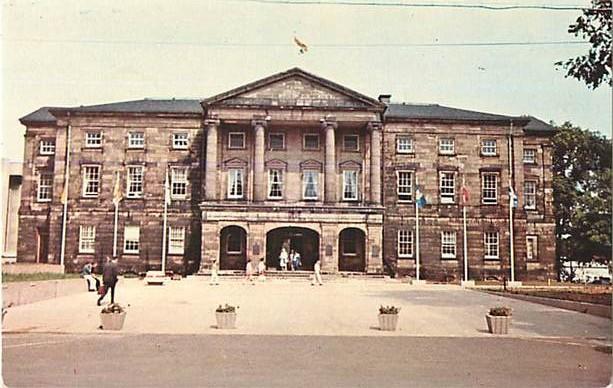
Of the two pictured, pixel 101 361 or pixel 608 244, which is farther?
pixel 608 244

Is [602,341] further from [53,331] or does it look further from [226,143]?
[226,143]

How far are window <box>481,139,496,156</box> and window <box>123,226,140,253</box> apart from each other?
6.50m

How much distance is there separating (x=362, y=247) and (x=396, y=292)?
9.73 meters

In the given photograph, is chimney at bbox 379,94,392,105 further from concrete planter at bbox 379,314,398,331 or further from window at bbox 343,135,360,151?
window at bbox 343,135,360,151

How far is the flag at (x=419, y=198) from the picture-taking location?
42.6ft

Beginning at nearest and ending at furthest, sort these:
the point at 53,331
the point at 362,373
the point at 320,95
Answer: the point at 362,373
the point at 53,331
the point at 320,95

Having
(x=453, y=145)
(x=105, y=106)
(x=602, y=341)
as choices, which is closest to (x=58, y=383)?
(x=105, y=106)

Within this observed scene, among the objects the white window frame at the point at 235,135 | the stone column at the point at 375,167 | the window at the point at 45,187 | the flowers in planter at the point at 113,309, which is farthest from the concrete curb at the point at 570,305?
the white window frame at the point at 235,135

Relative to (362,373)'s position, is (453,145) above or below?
above

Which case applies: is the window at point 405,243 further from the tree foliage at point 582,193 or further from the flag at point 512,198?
the tree foliage at point 582,193

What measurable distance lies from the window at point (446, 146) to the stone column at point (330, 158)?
912 centimetres

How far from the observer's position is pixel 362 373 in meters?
7.24

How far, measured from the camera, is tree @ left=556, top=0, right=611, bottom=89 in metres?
8.65

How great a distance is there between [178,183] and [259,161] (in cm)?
775
